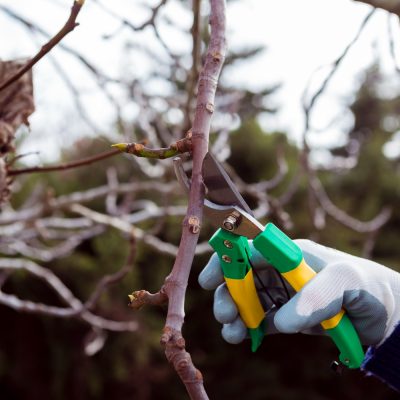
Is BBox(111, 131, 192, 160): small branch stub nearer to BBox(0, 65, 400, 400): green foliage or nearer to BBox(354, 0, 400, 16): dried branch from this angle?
BBox(354, 0, 400, 16): dried branch

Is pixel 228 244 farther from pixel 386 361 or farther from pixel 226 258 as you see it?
pixel 386 361

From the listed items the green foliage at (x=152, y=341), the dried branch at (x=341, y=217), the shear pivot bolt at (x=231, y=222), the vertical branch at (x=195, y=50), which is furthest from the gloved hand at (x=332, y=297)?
the green foliage at (x=152, y=341)

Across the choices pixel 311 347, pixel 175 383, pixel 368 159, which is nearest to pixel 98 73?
pixel 175 383

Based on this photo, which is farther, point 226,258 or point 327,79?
point 327,79

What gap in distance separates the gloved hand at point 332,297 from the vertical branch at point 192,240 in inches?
9.2

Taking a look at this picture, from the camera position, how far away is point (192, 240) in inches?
24.3

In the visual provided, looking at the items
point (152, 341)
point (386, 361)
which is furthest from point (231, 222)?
point (152, 341)

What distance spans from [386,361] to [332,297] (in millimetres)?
216

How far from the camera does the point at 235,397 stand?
5035 millimetres

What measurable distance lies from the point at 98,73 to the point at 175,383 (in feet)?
11.9

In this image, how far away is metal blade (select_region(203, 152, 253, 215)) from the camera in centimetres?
76

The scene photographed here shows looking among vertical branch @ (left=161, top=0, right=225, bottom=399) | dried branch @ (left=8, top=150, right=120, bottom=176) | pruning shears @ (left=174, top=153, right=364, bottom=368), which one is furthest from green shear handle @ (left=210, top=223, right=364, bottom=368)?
dried branch @ (left=8, top=150, right=120, bottom=176)

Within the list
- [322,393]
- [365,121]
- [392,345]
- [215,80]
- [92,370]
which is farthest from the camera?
[365,121]

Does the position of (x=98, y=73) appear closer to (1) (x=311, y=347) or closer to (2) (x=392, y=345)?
(2) (x=392, y=345)
